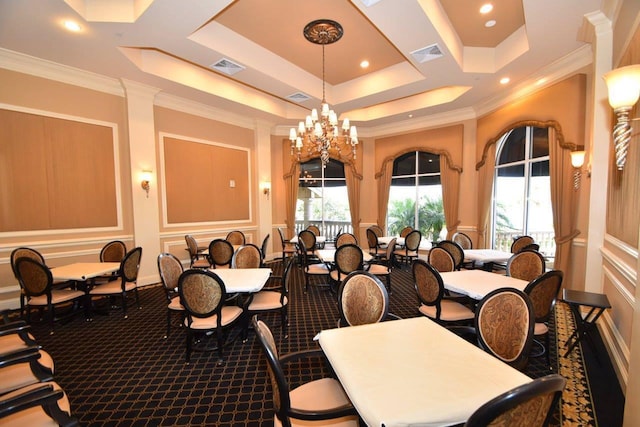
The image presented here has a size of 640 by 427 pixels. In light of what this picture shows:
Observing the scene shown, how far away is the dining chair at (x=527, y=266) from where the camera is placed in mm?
3373

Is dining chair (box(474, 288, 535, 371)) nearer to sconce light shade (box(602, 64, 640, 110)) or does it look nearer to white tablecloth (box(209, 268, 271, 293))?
sconce light shade (box(602, 64, 640, 110))

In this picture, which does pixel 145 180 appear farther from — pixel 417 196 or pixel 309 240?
pixel 417 196

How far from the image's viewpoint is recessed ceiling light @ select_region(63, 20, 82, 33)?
3376mm

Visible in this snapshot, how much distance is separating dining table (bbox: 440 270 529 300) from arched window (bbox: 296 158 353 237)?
17.8 ft

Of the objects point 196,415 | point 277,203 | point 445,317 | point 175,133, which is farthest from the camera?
point 277,203

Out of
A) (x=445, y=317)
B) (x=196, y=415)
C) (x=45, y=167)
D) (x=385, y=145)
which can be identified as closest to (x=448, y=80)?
(x=385, y=145)

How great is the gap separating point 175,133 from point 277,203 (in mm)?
3170

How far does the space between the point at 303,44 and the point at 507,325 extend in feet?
16.1

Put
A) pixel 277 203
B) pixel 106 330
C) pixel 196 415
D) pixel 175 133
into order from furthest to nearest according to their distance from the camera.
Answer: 1. pixel 277 203
2. pixel 175 133
3. pixel 106 330
4. pixel 196 415

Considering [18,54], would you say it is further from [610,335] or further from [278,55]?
[610,335]

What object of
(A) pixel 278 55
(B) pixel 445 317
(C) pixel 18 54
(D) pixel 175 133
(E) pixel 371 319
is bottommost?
(B) pixel 445 317

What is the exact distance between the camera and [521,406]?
0.90 meters

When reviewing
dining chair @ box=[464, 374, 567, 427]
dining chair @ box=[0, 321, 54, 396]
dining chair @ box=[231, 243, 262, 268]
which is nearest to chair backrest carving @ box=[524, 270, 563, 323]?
dining chair @ box=[464, 374, 567, 427]

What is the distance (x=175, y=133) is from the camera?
19.2 ft
